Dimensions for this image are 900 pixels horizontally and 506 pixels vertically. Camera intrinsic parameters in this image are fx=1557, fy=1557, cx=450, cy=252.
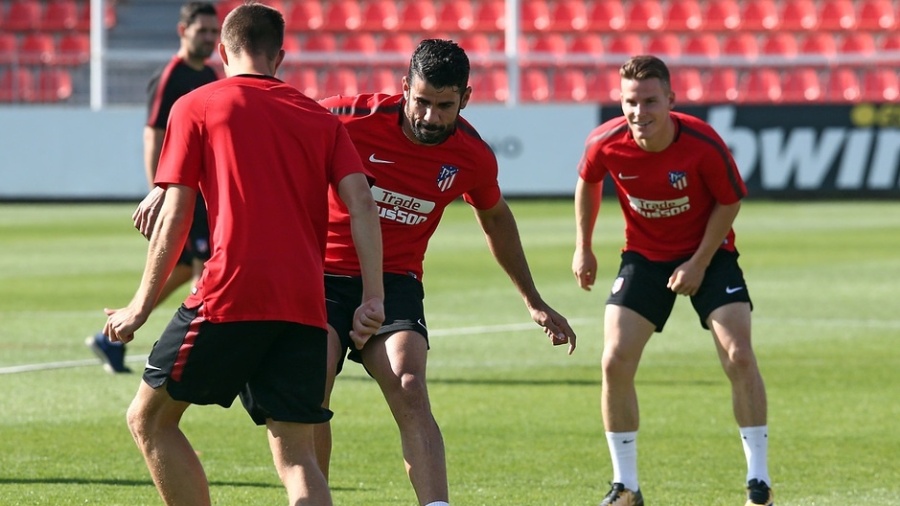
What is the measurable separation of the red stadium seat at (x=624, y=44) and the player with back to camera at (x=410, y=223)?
82.6 ft

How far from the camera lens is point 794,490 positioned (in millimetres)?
6809

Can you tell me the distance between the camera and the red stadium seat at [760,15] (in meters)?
30.8

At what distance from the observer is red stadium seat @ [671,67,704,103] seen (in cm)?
2780

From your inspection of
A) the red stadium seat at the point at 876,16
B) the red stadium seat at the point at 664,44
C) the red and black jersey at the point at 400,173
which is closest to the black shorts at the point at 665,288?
the red and black jersey at the point at 400,173

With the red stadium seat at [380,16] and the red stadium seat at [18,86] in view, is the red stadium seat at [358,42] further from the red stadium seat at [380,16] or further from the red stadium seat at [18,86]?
the red stadium seat at [18,86]

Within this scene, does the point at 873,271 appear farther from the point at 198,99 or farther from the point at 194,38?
the point at 198,99

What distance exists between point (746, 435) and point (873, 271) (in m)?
10.2

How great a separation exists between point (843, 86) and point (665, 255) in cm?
2171

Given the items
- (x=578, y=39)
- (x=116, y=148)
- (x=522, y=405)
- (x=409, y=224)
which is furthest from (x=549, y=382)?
(x=578, y=39)

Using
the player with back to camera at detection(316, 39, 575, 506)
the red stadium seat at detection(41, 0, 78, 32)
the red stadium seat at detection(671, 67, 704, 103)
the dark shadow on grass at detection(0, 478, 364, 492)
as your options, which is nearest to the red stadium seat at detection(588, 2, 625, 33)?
the red stadium seat at detection(671, 67, 704, 103)

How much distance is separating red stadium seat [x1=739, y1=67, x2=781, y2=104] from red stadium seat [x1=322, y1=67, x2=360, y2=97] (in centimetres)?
691

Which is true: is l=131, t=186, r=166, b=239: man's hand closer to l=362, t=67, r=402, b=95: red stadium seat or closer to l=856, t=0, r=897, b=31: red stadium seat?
l=362, t=67, r=402, b=95: red stadium seat

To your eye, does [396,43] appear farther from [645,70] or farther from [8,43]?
[645,70]

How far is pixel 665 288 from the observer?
270 inches
